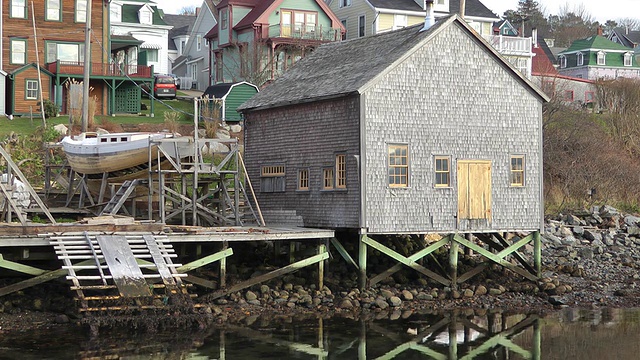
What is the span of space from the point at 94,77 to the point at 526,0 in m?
72.0

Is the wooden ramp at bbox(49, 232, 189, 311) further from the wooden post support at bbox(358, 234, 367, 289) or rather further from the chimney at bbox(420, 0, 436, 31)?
the chimney at bbox(420, 0, 436, 31)

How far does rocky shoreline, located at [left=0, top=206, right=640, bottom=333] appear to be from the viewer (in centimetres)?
2223

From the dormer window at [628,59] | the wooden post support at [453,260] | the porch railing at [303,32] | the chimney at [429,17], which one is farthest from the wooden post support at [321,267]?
the dormer window at [628,59]

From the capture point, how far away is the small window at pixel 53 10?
4756 cm

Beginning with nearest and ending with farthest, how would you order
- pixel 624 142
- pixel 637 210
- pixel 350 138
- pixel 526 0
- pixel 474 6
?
pixel 350 138, pixel 637 210, pixel 624 142, pixel 474 6, pixel 526 0

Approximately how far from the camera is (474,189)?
26.8 m

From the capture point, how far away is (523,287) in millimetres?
27328

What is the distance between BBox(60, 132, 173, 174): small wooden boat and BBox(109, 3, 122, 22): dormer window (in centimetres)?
3558

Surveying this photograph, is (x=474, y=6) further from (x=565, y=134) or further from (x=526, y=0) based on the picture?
(x=526, y=0)

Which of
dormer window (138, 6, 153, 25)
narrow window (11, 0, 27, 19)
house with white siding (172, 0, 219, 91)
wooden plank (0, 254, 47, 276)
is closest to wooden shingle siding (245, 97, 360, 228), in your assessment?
wooden plank (0, 254, 47, 276)

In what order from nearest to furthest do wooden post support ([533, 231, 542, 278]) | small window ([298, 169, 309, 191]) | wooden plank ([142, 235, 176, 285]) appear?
wooden plank ([142, 235, 176, 285]), small window ([298, 169, 309, 191]), wooden post support ([533, 231, 542, 278])

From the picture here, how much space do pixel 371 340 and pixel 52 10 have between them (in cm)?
3204

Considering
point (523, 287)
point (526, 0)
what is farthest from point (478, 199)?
point (526, 0)

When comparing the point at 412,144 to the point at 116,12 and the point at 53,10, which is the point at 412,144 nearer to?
the point at 53,10
